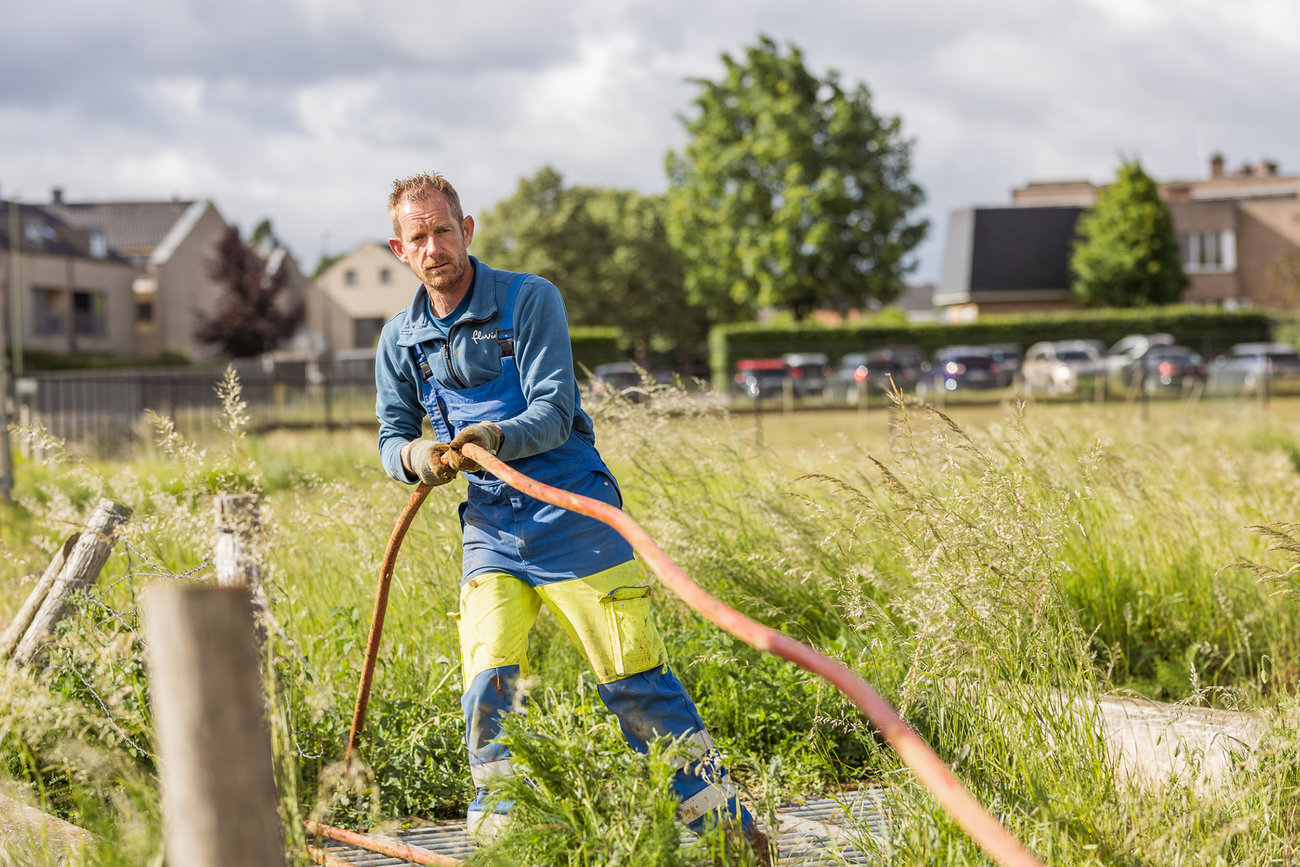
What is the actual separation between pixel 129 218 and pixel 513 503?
59.5 meters

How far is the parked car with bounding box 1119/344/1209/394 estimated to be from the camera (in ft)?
90.3

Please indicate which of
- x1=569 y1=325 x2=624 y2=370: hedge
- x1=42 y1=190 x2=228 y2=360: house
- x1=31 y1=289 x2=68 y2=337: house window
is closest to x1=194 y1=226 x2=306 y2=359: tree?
x1=42 y1=190 x2=228 y2=360: house

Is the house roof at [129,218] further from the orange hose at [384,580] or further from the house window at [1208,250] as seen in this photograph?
the orange hose at [384,580]

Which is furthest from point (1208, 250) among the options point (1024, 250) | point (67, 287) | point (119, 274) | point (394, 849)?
point (394, 849)

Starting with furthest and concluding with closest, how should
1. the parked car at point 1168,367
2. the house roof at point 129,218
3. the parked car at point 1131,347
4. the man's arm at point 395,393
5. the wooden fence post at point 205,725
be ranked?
the house roof at point 129,218 → the parked car at point 1131,347 → the parked car at point 1168,367 → the man's arm at point 395,393 → the wooden fence post at point 205,725

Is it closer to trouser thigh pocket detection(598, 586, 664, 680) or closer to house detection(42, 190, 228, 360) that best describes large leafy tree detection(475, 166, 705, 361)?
house detection(42, 190, 228, 360)

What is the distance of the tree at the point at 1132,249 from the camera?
44.6m

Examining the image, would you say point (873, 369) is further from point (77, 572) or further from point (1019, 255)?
point (77, 572)

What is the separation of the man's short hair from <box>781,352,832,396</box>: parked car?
26063mm

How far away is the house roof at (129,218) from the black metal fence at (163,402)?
34237 mm

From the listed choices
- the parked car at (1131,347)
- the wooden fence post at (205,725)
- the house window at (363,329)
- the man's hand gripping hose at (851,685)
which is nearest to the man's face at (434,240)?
the man's hand gripping hose at (851,685)

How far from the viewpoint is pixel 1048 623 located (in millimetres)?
3094

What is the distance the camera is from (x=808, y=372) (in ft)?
101

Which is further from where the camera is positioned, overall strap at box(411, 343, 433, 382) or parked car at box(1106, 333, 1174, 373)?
parked car at box(1106, 333, 1174, 373)
